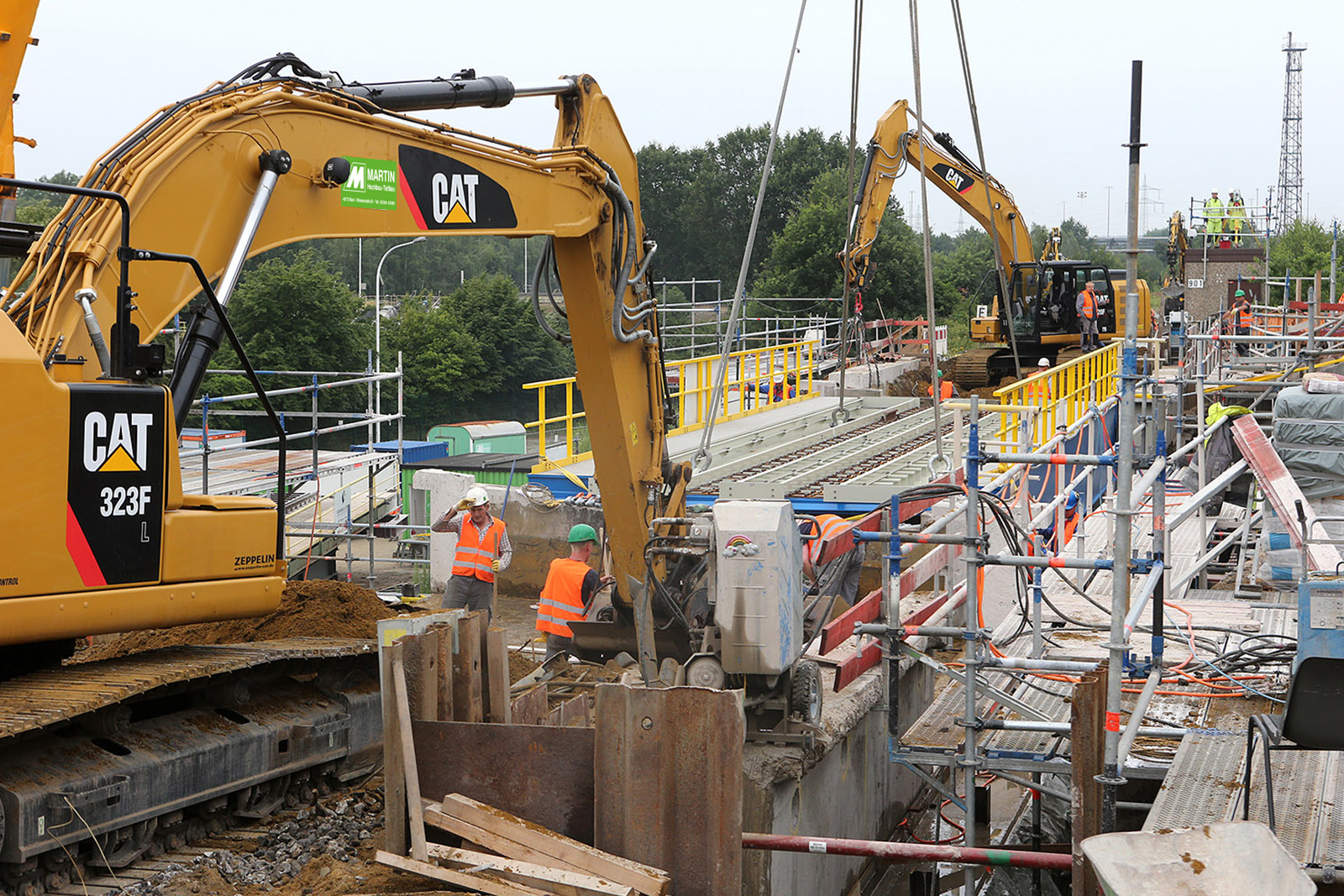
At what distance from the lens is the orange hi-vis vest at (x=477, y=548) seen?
11.0 metres

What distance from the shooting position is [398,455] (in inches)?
846

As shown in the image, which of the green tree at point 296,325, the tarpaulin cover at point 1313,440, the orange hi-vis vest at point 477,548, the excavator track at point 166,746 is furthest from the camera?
the green tree at point 296,325

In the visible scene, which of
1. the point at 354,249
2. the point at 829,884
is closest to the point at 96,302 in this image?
the point at 829,884

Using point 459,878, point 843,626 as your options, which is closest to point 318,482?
point 843,626

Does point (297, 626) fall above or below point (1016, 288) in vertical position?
below

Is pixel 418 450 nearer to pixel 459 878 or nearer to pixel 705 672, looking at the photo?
pixel 705 672

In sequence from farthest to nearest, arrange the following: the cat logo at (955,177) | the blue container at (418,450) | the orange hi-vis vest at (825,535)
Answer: the cat logo at (955,177), the blue container at (418,450), the orange hi-vis vest at (825,535)

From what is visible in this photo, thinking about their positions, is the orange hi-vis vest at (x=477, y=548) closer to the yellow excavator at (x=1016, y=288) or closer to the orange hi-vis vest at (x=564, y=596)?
the orange hi-vis vest at (x=564, y=596)

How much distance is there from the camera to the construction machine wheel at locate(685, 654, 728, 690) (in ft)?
26.3

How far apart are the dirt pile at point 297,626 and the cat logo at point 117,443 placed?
335 cm

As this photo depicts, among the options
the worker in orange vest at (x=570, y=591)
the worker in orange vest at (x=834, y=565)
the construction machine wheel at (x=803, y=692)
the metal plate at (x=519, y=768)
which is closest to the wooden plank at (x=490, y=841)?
the metal plate at (x=519, y=768)

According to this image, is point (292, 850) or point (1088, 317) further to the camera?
→ point (1088, 317)

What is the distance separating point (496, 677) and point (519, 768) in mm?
858

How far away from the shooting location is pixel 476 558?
11008 mm
